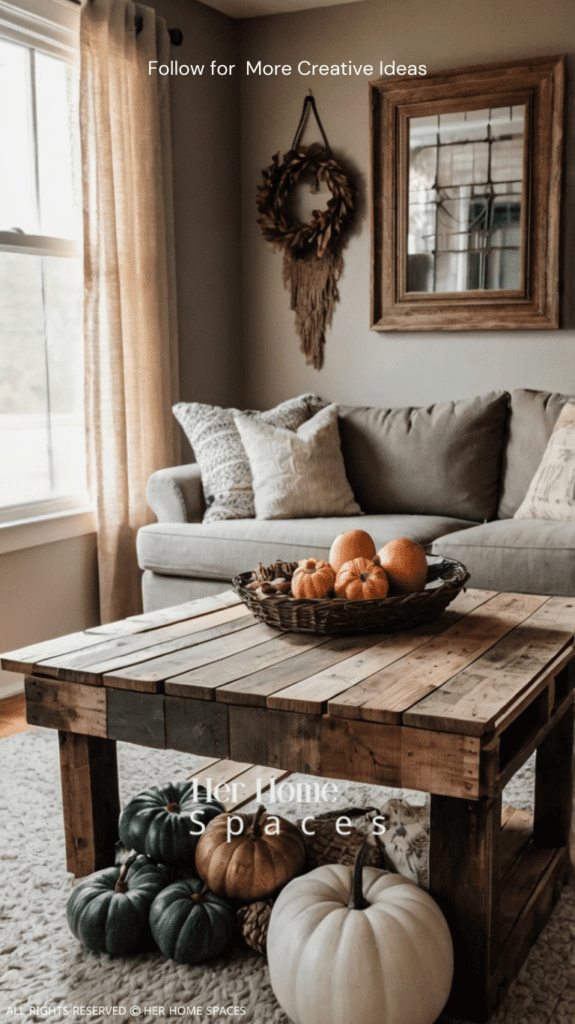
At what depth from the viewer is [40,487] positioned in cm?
364

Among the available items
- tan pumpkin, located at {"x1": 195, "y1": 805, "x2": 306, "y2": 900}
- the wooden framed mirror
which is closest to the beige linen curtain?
the wooden framed mirror

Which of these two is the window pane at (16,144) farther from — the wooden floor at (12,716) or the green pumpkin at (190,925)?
the green pumpkin at (190,925)

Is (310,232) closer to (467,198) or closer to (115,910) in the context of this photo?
(467,198)

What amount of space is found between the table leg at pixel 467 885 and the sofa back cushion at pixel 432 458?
2280 millimetres

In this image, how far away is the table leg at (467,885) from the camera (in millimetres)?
1466

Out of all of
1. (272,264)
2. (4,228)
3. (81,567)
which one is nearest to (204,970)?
(81,567)

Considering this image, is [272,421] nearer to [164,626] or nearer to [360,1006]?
[164,626]

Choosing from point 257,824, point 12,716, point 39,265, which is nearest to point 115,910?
point 257,824

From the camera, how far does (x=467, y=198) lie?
4008 millimetres

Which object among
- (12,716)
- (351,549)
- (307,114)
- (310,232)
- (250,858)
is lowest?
(12,716)

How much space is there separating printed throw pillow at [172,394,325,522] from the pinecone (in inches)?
78.1

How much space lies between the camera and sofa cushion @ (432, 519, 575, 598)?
2.95 meters

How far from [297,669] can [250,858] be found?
0.35 metres

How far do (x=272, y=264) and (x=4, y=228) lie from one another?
1503 mm
